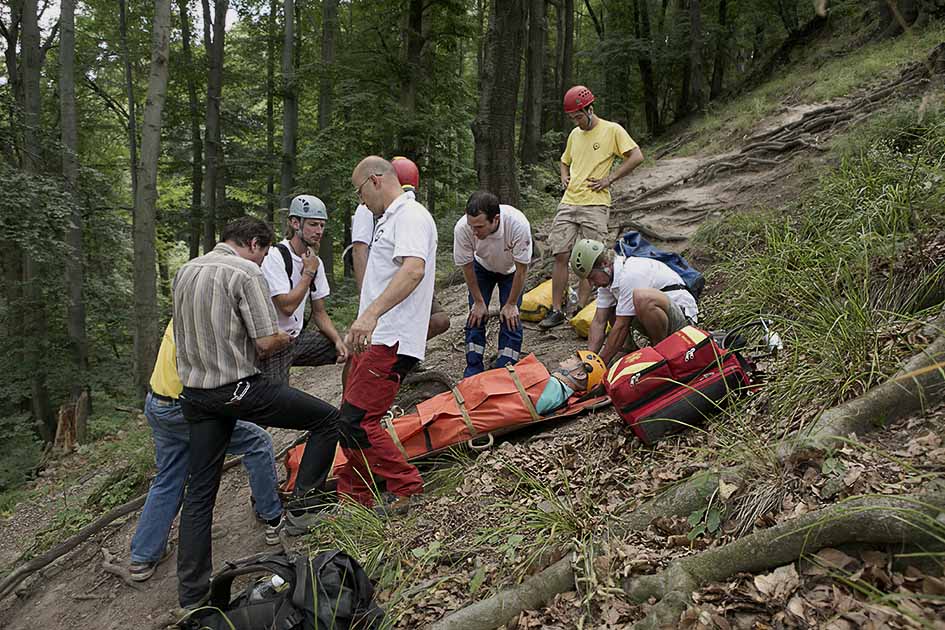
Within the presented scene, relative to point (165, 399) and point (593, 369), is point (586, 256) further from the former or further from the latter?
point (165, 399)

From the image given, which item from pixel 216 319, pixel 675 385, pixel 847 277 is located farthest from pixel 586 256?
pixel 216 319

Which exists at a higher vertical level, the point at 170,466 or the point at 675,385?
the point at 675,385

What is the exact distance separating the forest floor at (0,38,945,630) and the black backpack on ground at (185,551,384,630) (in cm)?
29

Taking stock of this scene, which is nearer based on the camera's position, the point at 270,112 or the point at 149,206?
the point at 149,206

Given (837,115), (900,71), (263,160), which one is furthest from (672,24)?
(263,160)

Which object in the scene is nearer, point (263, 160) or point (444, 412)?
point (444, 412)

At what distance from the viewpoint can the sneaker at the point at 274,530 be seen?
408 centimetres

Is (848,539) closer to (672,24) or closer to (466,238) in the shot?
(466,238)

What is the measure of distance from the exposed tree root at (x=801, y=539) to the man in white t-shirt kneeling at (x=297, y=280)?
295cm

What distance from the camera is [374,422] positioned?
Result: 12.4 ft

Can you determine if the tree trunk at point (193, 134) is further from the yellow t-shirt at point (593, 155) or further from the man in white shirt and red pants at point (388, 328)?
the man in white shirt and red pants at point (388, 328)

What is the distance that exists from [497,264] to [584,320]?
1194 mm

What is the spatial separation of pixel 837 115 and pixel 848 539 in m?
9.88

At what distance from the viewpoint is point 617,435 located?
12.6 ft
